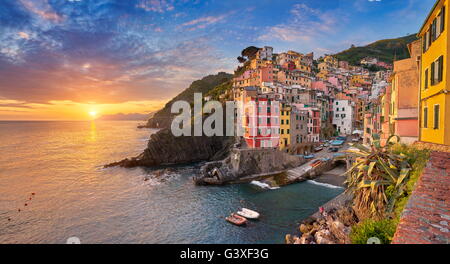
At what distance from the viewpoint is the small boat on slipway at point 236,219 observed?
19.4 meters

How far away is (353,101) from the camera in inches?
2149

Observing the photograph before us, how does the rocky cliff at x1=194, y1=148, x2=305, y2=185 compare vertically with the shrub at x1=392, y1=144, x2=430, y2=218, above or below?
below

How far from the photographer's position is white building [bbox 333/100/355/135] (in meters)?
51.2

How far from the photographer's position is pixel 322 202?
2325cm

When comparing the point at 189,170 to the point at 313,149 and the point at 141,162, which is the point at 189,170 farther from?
the point at 313,149

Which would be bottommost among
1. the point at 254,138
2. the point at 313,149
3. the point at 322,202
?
the point at 322,202

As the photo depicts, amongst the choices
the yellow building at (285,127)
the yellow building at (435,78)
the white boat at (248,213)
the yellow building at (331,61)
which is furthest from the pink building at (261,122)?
the yellow building at (331,61)

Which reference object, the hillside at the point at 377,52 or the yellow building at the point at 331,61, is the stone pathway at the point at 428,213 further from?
the hillside at the point at 377,52

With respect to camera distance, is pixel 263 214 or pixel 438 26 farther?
pixel 263 214

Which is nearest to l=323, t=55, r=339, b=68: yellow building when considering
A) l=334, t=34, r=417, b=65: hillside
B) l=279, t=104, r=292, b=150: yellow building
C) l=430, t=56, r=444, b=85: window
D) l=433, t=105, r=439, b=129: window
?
l=334, t=34, r=417, b=65: hillside

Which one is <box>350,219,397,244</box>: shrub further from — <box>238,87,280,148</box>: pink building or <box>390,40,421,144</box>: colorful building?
<box>238,87,280,148</box>: pink building

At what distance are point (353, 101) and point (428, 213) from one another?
5960 centimetres
